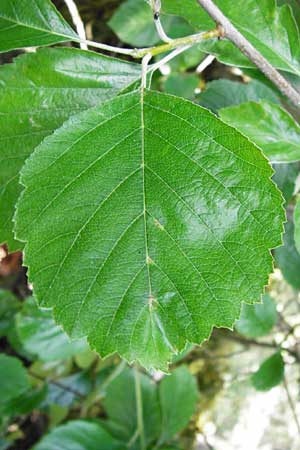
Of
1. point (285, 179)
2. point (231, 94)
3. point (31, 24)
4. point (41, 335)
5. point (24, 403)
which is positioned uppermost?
point (31, 24)

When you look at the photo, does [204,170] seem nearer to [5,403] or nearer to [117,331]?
[117,331]

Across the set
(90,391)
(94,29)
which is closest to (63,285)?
(94,29)

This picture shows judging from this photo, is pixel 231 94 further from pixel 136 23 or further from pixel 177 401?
pixel 177 401

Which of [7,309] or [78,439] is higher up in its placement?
[7,309]

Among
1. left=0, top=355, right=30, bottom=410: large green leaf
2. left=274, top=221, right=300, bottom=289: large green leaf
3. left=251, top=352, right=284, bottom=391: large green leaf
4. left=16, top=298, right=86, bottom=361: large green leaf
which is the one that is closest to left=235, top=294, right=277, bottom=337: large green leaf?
left=251, top=352, right=284, bottom=391: large green leaf

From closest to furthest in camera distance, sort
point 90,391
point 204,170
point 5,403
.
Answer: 1. point 204,170
2. point 5,403
3. point 90,391

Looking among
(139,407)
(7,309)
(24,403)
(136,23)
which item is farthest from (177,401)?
(136,23)

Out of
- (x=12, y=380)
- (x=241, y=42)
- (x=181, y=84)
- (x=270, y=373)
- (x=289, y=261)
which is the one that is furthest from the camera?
(x=12, y=380)
